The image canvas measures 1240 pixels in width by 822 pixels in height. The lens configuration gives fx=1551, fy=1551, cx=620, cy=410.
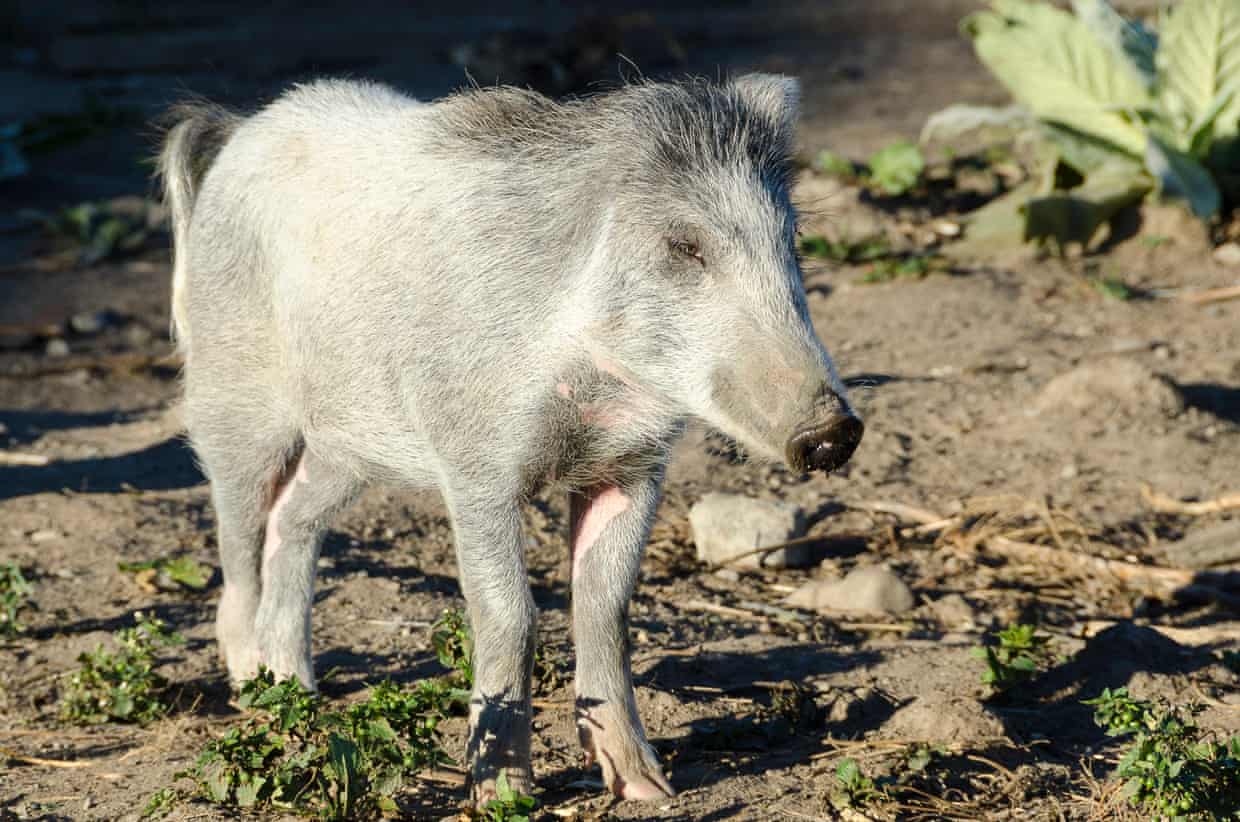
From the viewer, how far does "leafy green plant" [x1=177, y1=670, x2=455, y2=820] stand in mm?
3383

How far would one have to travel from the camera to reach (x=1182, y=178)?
308 inches

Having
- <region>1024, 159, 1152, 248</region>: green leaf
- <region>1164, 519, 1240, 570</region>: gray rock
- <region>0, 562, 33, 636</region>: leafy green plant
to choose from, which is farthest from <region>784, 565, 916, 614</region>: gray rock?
<region>1024, 159, 1152, 248</region>: green leaf

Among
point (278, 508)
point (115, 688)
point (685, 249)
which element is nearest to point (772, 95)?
point (685, 249)

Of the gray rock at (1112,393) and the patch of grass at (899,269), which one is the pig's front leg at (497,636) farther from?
the patch of grass at (899,269)

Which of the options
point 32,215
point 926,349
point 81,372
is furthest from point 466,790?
point 32,215

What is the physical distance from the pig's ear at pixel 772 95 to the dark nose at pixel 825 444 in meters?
0.88

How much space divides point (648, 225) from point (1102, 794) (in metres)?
1.63

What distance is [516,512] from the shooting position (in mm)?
3559

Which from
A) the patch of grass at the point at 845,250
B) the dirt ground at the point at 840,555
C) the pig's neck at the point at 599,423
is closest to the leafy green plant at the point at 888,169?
the dirt ground at the point at 840,555

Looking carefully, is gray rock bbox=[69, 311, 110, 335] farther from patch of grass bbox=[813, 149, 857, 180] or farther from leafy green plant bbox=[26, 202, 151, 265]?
patch of grass bbox=[813, 149, 857, 180]

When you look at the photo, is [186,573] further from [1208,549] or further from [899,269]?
[899,269]

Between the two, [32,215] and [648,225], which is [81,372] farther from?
[648,225]

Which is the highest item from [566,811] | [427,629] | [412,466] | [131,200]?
[412,466]

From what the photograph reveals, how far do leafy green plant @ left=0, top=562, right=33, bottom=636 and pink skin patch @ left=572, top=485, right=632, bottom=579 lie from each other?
5.94 feet
